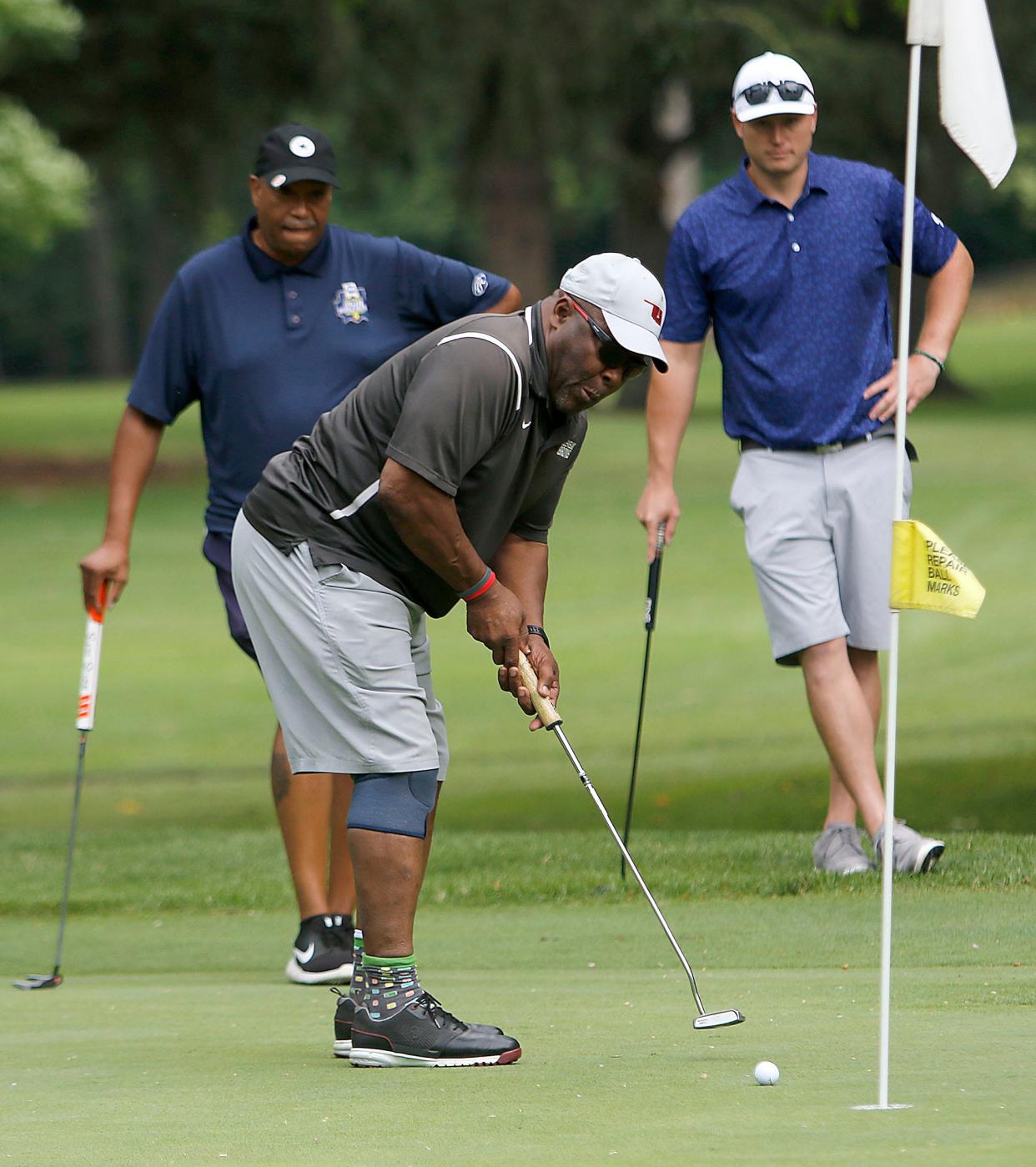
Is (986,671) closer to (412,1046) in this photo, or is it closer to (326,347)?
(326,347)

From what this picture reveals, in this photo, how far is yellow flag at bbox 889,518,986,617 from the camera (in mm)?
3904

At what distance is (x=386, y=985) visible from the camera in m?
4.55

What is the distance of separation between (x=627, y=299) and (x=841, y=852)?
272cm

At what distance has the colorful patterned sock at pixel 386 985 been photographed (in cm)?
451

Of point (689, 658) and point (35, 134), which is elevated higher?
point (35, 134)

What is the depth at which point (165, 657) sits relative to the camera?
1584 centimetres

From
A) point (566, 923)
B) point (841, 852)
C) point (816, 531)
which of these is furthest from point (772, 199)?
point (566, 923)

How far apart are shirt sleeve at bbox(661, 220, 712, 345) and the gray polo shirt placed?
6.37 feet

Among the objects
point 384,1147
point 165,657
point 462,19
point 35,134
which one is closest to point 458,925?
point 384,1147

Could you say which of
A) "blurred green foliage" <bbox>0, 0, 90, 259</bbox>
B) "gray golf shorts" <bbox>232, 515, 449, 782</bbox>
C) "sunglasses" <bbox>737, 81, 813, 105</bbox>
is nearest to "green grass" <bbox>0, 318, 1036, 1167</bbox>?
"gray golf shorts" <bbox>232, 515, 449, 782</bbox>

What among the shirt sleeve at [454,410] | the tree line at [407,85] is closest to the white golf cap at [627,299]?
the shirt sleeve at [454,410]

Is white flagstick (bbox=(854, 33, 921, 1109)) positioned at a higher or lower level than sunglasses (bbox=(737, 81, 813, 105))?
lower

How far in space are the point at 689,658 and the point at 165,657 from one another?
392 cm

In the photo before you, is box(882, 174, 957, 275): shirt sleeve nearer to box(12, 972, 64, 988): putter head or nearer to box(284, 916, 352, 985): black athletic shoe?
box(284, 916, 352, 985): black athletic shoe
